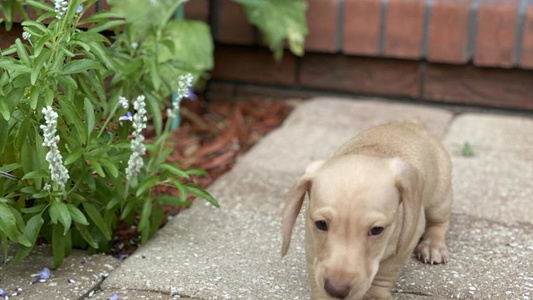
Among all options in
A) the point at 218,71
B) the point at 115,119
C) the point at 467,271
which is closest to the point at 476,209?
the point at 467,271

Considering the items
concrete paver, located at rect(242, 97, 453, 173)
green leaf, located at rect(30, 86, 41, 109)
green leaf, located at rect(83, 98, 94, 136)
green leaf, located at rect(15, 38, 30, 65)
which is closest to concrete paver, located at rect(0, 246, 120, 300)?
green leaf, located at rect(83, 98, 94, 136)

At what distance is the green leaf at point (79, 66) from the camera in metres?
2.61

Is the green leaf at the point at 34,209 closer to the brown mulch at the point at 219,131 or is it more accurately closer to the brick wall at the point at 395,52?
the brown mulch at the point at 219,131

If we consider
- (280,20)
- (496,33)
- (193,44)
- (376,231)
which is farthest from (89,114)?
(496,33)

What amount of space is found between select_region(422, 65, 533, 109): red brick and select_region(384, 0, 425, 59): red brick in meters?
0.17

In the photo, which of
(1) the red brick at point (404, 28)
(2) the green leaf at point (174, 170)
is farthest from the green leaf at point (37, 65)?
(1) the red brick at point (404, 28)

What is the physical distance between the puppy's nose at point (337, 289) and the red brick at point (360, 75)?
2622 mm

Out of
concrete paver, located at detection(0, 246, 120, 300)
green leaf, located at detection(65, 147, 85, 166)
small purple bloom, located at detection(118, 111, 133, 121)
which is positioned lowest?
concrete paver, located at detection(0, 246, 120, 300)

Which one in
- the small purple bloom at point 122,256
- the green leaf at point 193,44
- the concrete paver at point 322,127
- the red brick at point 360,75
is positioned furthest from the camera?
the red brick at point 360,75

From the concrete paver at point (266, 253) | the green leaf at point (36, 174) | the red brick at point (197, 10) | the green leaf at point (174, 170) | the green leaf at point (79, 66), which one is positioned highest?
the green leaf at point (79, 66)

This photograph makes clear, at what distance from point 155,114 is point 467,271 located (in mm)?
1150

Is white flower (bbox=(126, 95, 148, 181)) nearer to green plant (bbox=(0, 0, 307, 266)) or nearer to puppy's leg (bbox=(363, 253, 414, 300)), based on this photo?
green plant (bbox=(0, 0, 307, 266))

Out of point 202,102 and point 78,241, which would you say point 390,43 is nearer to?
point 202,102

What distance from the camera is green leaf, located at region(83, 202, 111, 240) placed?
274 centimetres
